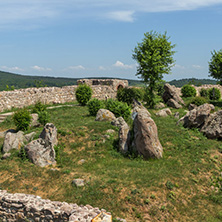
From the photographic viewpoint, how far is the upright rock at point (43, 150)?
48.5 ft

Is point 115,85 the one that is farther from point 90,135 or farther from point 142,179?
point 142,179

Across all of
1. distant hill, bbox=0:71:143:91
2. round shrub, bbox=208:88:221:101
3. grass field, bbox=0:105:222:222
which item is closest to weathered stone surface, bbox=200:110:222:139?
grass field, bbox=0:105:222:222

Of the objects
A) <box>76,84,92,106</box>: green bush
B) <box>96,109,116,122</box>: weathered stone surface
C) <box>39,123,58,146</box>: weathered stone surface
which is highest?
<box>76,84,92,106</box>: green bush

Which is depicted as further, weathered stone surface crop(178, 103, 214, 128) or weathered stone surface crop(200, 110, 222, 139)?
weathered stone surface crop(178, 103, 214, 128)

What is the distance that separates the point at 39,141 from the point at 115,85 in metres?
25.6

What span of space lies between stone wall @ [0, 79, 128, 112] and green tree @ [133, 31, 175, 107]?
736 centimetres

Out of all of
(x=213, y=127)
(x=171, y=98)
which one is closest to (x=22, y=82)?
(x=171, y=98)

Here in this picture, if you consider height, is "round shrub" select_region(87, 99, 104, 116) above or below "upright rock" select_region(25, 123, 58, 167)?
above

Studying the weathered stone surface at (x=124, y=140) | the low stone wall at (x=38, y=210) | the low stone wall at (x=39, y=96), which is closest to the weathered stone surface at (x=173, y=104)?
the low stone wall at (x=39, y=96)

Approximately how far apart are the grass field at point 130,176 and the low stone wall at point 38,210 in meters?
1.48

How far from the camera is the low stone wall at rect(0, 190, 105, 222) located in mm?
9094

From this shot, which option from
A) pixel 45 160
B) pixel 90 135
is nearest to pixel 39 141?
pixel 45 160

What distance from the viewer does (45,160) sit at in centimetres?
1485

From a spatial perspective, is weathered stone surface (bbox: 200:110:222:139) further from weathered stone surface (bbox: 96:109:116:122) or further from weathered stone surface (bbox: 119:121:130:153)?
weathered stone surface (bbox: 96:109:116:122)
